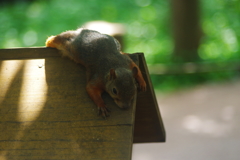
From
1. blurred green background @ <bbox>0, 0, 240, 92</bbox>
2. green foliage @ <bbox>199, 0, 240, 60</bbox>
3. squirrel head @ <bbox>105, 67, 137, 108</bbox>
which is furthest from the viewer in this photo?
green foliage @ <bbox>199, 0, 240, 60</bbox>

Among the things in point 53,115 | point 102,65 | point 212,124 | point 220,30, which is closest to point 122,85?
point 102,65

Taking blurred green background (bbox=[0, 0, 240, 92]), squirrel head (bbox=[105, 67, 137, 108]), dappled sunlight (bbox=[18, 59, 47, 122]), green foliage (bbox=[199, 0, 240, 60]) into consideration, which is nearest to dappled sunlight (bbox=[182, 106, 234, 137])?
blurred green background (bbox=[0, 0, 240, 92])

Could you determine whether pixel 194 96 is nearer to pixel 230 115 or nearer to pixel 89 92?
pixel 230 115

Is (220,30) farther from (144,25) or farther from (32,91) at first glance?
(32,91)

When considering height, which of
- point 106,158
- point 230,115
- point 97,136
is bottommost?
point 106,158

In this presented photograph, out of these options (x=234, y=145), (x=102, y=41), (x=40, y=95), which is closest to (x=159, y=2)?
(x=234, y=145)

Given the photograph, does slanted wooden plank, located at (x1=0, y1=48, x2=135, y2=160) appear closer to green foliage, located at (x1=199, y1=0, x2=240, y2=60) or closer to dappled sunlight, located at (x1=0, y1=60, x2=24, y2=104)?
→ dappled sunlight, located at (x1=0, y1=60, x2=24, y2=104)
